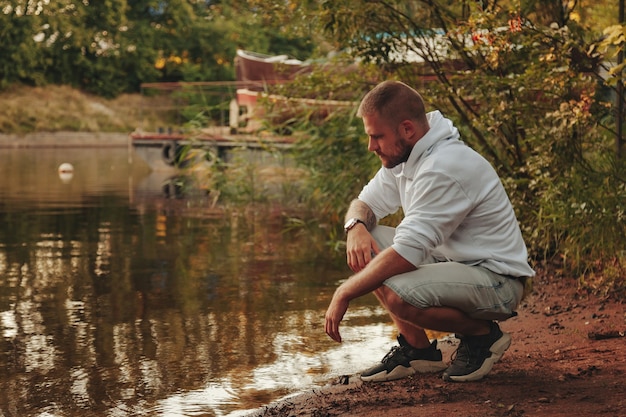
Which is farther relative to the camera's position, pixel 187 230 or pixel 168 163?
pixel 168 163

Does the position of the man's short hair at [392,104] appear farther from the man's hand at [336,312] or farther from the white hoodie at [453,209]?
the man's hand at [336,312]

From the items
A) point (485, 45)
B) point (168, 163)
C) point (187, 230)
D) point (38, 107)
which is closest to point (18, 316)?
point (485, 45)

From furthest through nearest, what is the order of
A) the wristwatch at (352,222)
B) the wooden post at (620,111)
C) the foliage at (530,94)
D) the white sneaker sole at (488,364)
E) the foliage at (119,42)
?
the foliage at (119,42), the wooden post at (620,111), the foliage at (530,94), the wristwatch at (352,222), the white sneaker sole at (488,364)

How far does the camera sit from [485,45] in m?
6.44

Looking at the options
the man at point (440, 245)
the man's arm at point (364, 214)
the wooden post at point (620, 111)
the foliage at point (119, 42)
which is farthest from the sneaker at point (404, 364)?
the foliage at point (119, 42)

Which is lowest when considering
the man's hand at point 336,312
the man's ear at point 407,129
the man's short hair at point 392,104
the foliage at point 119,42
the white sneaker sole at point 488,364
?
the white sneaker sole at point 488,364

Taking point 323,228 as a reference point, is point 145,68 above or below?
above

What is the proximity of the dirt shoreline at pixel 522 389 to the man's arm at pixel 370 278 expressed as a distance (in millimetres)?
387

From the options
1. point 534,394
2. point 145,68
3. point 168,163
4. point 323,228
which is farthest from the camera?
point 145,68

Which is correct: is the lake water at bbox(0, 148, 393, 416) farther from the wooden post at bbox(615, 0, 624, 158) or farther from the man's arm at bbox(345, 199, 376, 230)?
the wooden post at bbox(615, 0, 624, 158)

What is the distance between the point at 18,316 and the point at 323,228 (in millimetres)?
5120

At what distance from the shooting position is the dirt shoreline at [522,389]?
389cm

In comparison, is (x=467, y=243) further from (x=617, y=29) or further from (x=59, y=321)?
(x=59, y=321)

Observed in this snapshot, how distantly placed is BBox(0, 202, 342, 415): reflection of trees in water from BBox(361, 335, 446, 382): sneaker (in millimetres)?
775
